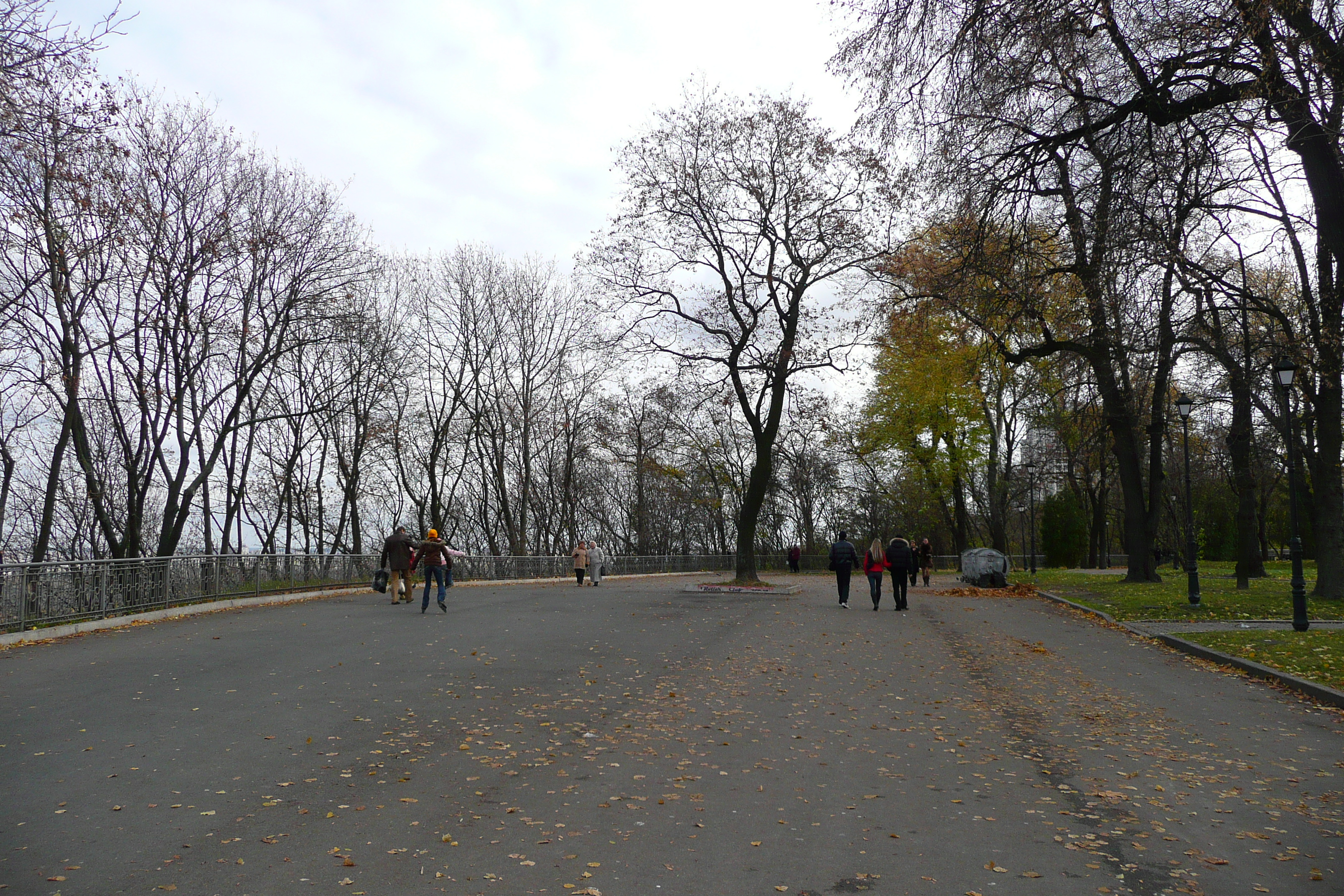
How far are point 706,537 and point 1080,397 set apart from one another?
3419 cm

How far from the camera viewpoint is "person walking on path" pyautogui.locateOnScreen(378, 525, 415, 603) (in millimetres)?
22250

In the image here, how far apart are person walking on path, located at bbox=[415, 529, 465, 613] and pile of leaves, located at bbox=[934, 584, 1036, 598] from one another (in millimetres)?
14897

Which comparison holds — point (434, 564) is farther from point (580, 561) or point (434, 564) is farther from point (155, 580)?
point (580, 561)

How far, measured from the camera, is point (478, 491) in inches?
2243

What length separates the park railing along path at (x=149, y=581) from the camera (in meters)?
15.0

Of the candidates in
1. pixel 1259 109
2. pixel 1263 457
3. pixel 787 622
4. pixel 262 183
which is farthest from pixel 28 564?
pixel 1263 457

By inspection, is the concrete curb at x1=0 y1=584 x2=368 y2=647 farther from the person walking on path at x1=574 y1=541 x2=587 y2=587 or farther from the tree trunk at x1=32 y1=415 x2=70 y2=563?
the person walking on path at x1=574 y1=541 x2=587 y2=587

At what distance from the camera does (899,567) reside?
70.8ft

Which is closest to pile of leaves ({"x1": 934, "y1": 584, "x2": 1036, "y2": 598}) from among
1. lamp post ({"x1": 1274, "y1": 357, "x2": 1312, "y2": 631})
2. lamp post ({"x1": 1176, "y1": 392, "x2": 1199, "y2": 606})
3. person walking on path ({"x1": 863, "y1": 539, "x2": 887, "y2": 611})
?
lamp post ({"x1": 1176, "y1": 392, "x2": 1199, "y2": 606})

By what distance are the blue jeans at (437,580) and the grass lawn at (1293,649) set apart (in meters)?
13.9

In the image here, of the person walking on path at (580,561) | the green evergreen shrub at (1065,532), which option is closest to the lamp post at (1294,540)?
the person walking on path at (580,561)

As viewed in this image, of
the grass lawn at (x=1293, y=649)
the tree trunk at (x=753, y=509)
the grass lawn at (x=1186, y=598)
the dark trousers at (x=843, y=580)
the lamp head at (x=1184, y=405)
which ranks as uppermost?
the lamp head at (x=1184, y=405)

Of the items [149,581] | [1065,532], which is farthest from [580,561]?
[1065,532]

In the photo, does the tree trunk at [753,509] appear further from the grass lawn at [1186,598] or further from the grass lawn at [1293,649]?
the grass lawn at [1293,649]
